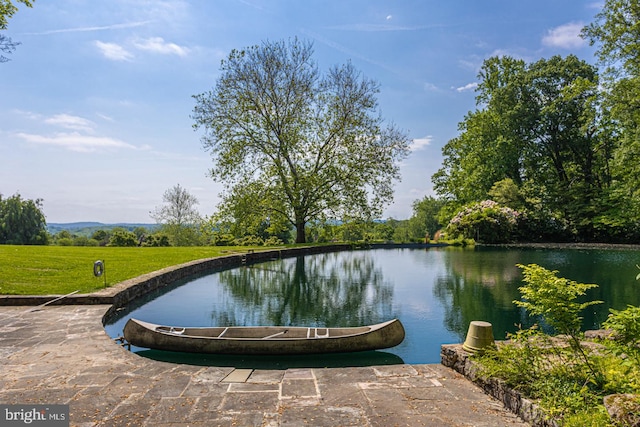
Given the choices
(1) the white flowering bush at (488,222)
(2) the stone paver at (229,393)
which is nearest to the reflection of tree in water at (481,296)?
(2) the stone paver at (229,393)

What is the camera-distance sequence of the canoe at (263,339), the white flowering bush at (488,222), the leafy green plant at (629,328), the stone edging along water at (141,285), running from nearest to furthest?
the leafy green plant at (629,328), the canoe at (263,339), the stone edging along water at (141,285), the white flowering bush at (488,222)

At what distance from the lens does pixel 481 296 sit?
34.4 ft

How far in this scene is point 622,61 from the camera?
19.3 meters

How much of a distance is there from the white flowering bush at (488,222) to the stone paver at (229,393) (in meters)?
26.6

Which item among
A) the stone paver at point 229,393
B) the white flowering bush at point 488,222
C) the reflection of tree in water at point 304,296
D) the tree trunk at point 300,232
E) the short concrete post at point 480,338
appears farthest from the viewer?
the white flowering bush at point 488,222

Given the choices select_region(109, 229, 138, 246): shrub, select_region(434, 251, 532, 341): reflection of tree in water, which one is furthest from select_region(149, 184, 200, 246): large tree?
select_region(434, 251, 532, 341): reflection of tree in water

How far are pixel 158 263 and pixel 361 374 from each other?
39.2 feet

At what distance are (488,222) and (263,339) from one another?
26.9m

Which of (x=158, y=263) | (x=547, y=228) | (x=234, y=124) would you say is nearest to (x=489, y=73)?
(x=547, y=228)

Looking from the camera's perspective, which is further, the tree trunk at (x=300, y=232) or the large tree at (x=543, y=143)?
the large tree at (x=543, y=143)

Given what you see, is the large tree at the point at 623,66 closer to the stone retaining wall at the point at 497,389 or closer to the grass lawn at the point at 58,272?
the stone retaining wall at the point at 497,389

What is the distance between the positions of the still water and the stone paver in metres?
1.13

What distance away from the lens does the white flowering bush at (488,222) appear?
28438 millimetres

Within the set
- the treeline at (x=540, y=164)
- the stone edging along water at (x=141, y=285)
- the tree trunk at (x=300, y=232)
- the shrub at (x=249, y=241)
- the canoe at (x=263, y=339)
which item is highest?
the treeline at (x=540, y=164)
